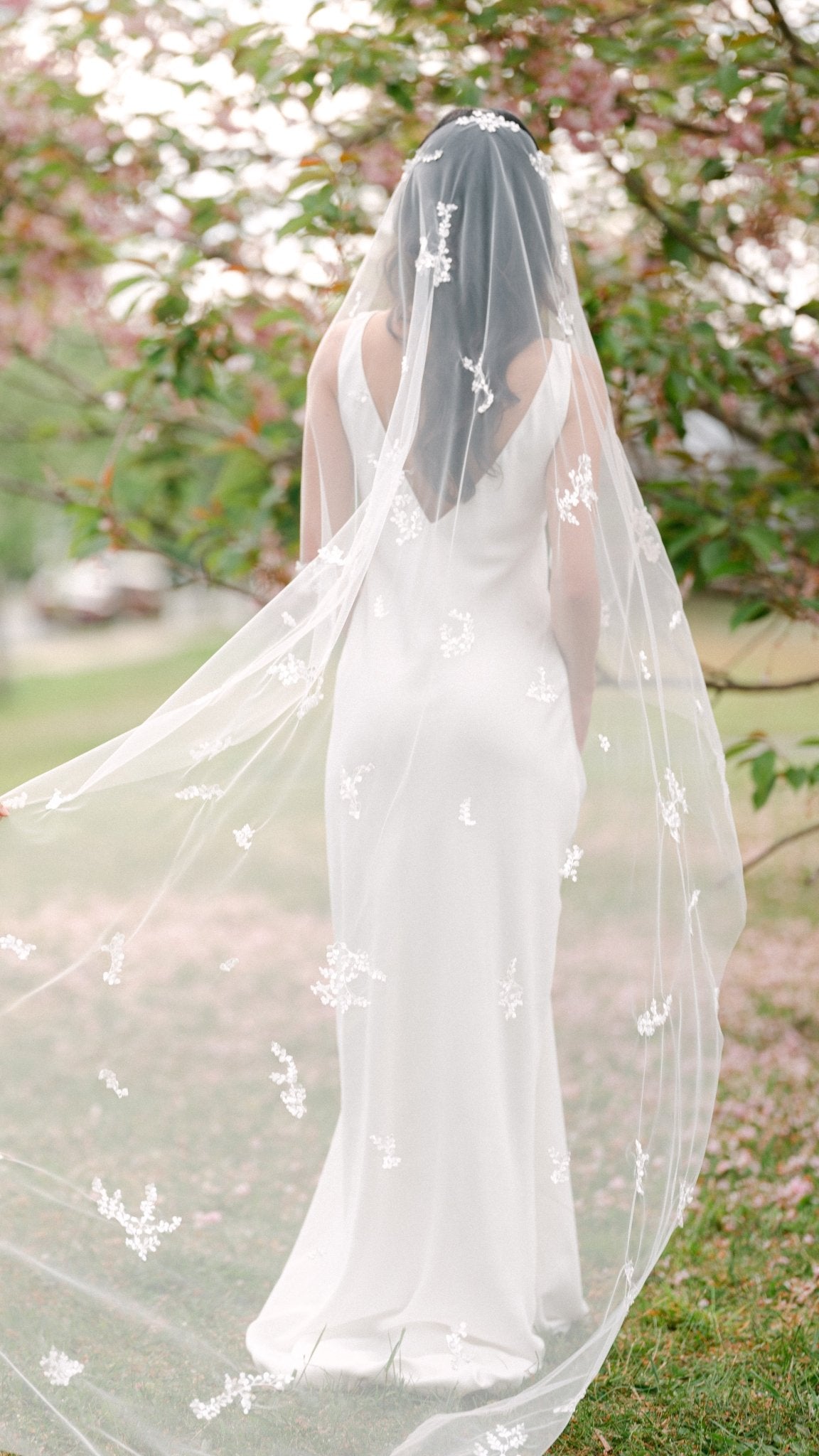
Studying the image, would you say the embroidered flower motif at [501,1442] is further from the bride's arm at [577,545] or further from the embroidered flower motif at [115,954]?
the bride's arm at [577,545]

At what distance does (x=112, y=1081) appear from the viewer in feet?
7.96

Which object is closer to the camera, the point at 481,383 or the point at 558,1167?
the point at 481,383

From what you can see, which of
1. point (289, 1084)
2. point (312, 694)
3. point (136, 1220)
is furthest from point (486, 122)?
point (136, 1220)

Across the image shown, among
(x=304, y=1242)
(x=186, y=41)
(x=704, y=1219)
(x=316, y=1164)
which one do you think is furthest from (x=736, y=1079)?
(x=186, y=41)

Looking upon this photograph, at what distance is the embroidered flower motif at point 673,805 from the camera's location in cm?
254

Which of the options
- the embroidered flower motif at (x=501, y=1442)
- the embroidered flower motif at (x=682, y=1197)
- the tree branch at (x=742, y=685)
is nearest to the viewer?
the embroidered flower motif at (x=501, y=1442)

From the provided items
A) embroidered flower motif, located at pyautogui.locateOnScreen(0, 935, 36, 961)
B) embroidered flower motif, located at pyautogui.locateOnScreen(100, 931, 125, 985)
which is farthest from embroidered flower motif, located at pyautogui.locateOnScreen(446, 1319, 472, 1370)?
embroidered flower motif, located at pyautogui.locateOnScreen(0, 935, 36, 961)

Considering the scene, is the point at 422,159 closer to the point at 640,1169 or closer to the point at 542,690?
the point at 542,690

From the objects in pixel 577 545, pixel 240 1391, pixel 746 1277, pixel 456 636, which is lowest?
pixel 746 1277

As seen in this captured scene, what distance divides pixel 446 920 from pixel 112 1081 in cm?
63

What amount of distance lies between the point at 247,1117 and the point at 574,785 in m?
1.27

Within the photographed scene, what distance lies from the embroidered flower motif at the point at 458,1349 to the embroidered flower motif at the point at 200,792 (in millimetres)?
989

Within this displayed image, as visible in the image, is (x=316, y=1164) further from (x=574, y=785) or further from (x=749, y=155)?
(x=749, y=155)

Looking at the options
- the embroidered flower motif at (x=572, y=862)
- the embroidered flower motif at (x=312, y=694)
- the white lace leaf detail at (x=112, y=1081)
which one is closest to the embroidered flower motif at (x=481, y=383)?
the embroidered flower motif at (x=312, y=694)
